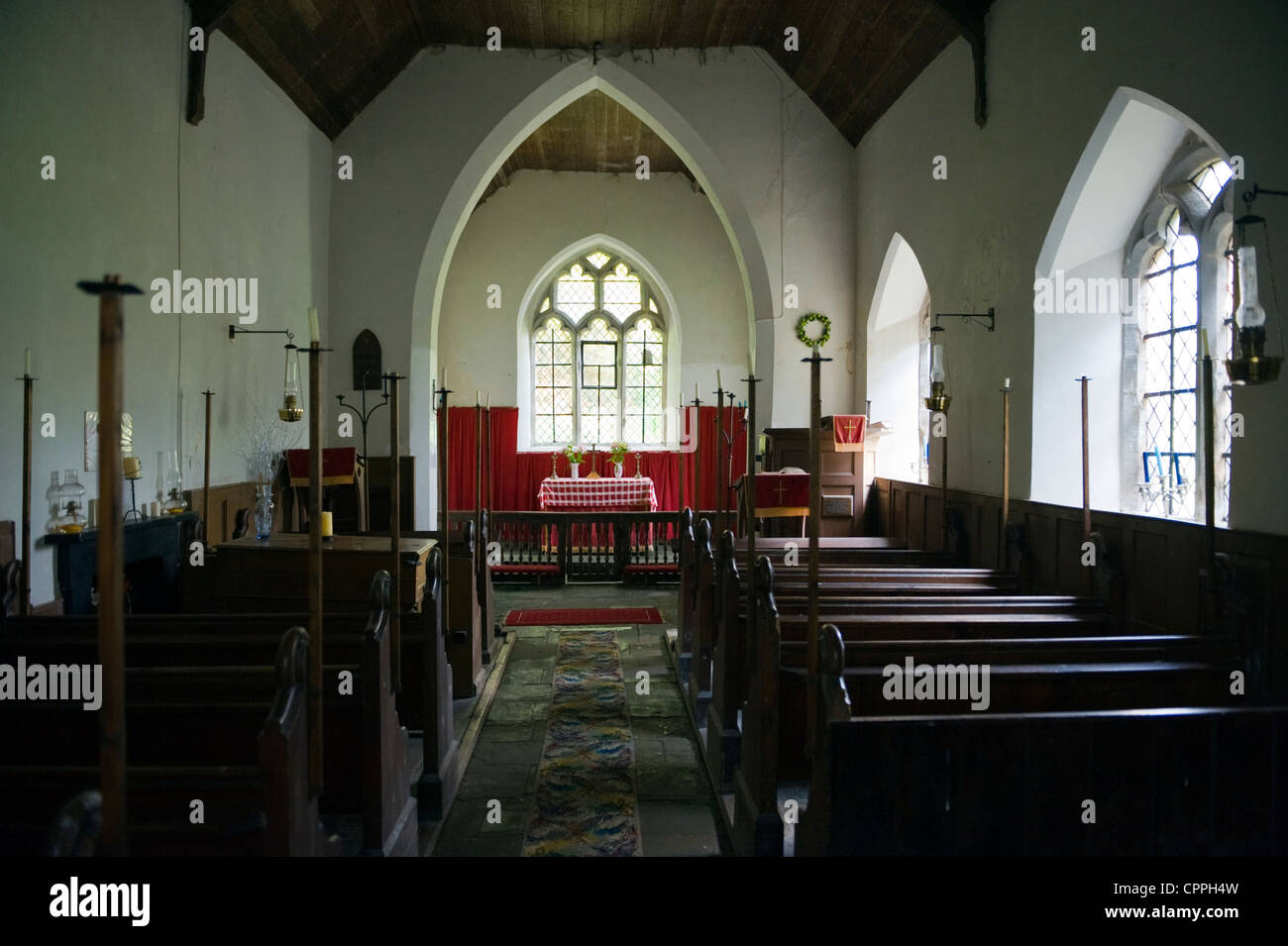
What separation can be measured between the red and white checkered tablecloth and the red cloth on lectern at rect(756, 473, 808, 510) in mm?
3162

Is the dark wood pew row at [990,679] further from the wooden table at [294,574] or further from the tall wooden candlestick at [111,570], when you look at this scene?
the wooden table at [294,574]

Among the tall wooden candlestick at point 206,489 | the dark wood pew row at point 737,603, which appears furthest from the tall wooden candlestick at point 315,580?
the tall wooden candlestick at point 206,489

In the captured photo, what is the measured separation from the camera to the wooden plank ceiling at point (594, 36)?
6645mm

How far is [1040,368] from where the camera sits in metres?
5.34

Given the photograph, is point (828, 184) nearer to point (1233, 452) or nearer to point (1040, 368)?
point (1040, 368)

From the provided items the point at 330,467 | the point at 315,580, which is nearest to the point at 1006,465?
the point at 315,580

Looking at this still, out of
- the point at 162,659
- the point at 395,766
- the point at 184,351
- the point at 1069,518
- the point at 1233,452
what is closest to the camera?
the point at 395,766

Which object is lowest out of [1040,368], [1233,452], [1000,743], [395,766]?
[395,766]

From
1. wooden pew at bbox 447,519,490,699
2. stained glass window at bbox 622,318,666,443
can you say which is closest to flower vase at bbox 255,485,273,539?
wooden pew at bbox 447,519,490,699

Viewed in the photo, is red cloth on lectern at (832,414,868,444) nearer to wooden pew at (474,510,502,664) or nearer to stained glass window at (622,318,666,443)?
wooden pew at (474,510,502,664)

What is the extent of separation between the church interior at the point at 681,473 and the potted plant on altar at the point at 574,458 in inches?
46.8
